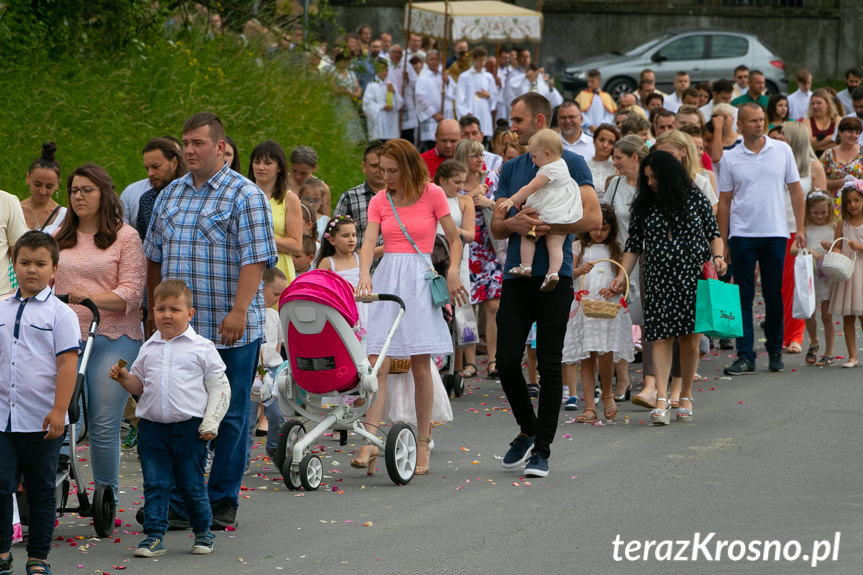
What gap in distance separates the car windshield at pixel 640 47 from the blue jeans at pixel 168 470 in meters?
28.5

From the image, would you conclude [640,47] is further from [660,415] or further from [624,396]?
[660,415]

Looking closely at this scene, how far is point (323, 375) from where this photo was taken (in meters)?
8.42

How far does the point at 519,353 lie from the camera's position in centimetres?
868

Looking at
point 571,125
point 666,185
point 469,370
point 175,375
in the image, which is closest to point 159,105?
point 571,125

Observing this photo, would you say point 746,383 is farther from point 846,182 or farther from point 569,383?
point 846,182

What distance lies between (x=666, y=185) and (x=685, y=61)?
23.7 m

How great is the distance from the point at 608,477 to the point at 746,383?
14.2 ft

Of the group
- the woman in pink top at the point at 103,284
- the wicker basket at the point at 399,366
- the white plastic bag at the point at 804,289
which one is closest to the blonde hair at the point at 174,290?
the woman in pink top at the point at 103,284

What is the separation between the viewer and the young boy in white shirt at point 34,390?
20.7 feet

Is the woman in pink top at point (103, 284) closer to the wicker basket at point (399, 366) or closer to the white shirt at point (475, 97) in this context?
the wicker basket at point (399, 366)

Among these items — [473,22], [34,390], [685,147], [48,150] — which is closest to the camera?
[34,390]

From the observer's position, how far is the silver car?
109ft

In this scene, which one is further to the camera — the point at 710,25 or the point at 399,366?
the point at 710,25

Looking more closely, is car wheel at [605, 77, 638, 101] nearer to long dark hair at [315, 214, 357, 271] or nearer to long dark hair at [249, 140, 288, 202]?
long dark hair at [249, 140, 288, 202]
